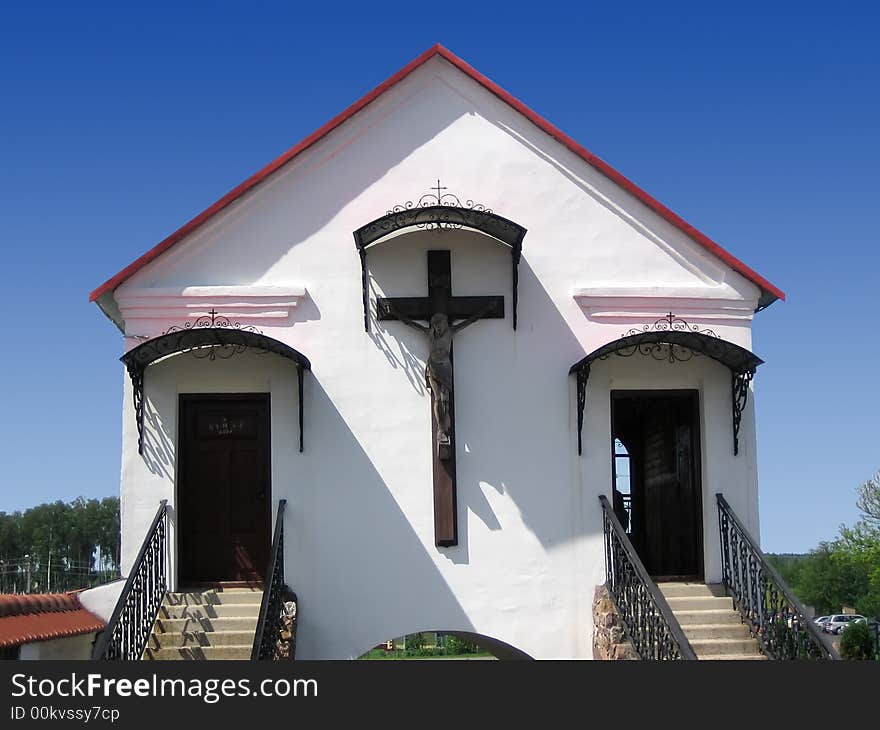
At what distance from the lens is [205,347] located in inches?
487

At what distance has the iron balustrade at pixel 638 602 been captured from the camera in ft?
33.6

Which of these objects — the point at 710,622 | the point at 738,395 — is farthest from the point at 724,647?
the point at 738,395

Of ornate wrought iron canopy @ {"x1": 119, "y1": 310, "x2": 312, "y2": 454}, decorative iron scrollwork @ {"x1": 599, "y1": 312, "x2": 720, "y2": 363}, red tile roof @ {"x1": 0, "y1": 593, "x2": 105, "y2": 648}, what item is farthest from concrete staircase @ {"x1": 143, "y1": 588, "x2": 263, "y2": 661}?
decorative iron scrollwork @ {"x1": 599, "y1": 312, "x2": 720, "y2": 363}

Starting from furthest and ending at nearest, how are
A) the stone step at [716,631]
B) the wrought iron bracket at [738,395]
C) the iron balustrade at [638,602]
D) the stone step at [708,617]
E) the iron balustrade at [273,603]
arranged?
the wrought iron bracket at [738,395] → the stone step at [708,617] → the stone step at [716,631] → the iron balustrade at [638,602] → the iron balustrade at [273,603]

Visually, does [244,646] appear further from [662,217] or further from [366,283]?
[662,217]

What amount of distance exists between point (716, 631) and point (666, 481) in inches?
114

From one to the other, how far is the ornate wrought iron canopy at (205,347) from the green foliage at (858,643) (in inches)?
704

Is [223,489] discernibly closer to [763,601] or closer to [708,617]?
[708,617]

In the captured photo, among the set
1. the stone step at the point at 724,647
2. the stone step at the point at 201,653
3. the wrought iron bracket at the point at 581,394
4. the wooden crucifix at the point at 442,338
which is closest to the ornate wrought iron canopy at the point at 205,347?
the wooden crucifix at the point at 442,338

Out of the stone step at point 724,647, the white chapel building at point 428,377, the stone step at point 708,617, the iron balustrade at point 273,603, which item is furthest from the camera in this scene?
the white chapel building at point 428,377

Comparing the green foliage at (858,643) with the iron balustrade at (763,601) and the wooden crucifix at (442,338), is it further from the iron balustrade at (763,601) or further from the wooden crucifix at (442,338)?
the wooden crucifix at (442,338)

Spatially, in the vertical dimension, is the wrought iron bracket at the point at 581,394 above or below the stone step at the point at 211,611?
above

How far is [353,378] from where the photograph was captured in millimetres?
12430

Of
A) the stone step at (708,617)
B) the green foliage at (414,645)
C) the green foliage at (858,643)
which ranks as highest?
the stone step at (708,617)
